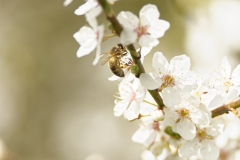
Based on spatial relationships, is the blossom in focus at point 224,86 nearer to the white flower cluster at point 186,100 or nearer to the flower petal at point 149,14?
the white flower cluster at point 186,100

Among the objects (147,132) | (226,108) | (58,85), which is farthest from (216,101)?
(58,85)

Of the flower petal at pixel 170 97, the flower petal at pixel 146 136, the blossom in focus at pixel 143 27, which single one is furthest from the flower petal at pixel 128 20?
the flower petal at pixel 146 136

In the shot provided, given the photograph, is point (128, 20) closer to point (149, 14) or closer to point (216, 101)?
point (149, 14)

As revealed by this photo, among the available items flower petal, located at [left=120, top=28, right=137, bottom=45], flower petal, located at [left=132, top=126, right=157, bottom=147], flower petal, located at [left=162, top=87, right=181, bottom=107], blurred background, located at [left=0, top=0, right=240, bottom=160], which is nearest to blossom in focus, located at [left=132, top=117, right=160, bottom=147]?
flower petal, located at [left=132, top=126, right=157, bottom=147]

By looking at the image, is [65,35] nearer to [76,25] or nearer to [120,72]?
[76,25]

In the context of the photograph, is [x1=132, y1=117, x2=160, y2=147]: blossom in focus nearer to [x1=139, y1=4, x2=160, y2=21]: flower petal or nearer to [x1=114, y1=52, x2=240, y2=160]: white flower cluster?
[x1=114, y1=52, x2=240, y2=160]: white flower cluster

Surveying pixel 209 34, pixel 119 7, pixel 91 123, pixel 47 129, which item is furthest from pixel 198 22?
pixel 47 129
